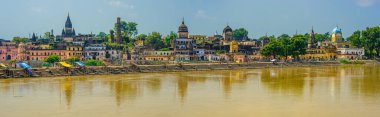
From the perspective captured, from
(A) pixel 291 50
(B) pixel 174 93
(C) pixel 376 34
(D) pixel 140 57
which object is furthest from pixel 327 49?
(B) pixel 174 93

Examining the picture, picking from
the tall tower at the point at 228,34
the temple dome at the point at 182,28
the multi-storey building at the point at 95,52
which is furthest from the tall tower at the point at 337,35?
the multi-storey building at the point at 95,52

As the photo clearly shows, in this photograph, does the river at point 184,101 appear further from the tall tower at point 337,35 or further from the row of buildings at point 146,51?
the tall tower at point 337,35

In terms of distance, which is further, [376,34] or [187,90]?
[376,34]

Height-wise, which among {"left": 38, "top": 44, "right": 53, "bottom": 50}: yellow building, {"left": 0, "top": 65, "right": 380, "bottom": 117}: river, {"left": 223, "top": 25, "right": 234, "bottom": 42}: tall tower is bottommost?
{"left": 0, "top": 65, "right": 380, "bottom": 117}: river

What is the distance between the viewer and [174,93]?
2984 cm

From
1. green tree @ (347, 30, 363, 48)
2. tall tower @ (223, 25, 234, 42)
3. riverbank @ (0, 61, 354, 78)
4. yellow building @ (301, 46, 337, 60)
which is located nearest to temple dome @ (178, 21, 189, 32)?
tall tower @ (223, 25, 234, 42)

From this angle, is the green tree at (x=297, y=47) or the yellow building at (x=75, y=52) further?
the yellow building at (x=75, y=52)

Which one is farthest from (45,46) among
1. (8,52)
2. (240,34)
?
(240,34)

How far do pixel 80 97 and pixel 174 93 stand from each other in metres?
6.38

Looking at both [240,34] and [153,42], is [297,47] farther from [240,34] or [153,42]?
[240,34]

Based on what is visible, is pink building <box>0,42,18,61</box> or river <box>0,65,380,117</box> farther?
pink building <box>0,42,18,61</box>

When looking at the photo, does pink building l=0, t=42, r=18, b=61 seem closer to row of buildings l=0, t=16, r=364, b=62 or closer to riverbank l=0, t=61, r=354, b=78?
row of buildings l=0, t=16, r=364, b=62

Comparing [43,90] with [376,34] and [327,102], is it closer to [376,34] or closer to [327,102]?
[327,102]

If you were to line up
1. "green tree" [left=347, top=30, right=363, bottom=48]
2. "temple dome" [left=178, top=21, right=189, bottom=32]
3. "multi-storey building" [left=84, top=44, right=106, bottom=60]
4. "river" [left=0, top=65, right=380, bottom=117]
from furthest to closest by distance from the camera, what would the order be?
1. "green tree" [left=347, top=30, right=363, bottom=48]
2. "temple dome" [left=178, top=21, right=189, bottom=32]
3. "multi-storey building" [left=84, top=44, right=106, bottom=60]
4. "river" [left=0, top=65, right=380, bottom=117]
